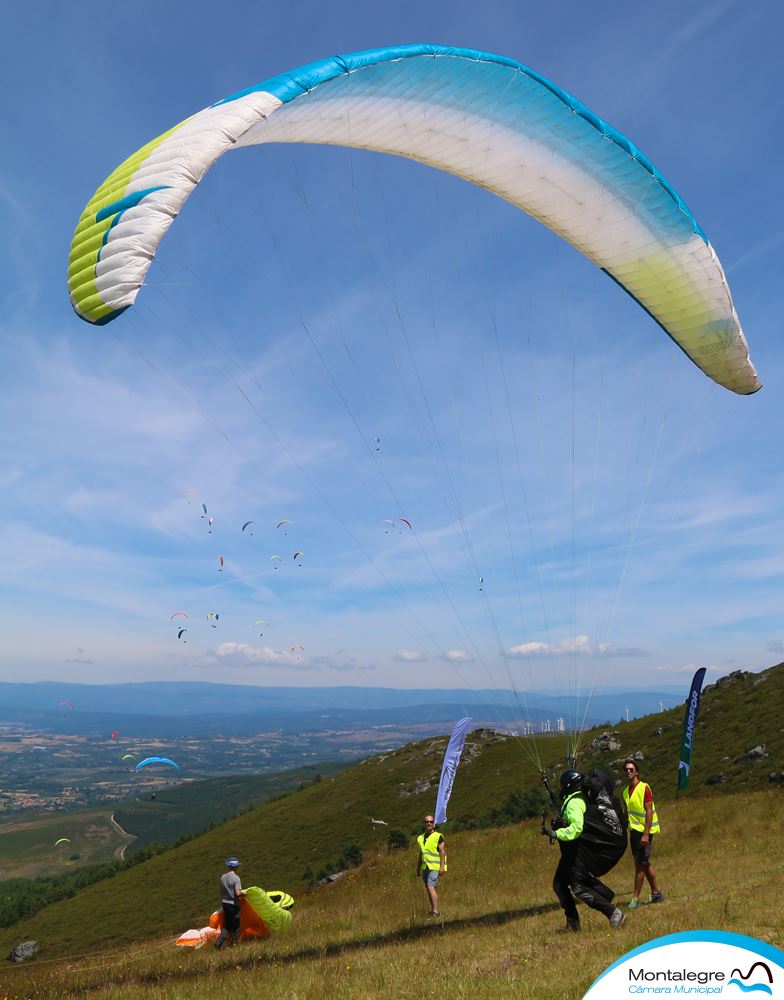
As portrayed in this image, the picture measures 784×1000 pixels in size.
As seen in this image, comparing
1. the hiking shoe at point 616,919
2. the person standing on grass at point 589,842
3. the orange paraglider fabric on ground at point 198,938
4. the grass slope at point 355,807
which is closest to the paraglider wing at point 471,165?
the person standing on grass at point 589,842

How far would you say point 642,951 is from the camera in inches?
186

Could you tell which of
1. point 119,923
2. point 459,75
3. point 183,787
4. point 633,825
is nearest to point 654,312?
point 459,75

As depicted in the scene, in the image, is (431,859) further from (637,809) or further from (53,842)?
(53,842)

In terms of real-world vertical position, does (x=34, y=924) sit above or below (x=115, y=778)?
above

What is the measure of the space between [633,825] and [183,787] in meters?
144

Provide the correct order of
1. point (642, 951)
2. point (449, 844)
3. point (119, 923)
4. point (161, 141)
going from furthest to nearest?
point (119, 923)
point (449, 844)
point (161, 141)
point (642, 951)

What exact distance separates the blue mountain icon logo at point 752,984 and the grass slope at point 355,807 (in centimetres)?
2401

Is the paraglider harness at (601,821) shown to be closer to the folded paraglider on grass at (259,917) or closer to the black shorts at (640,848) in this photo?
the black shorts at (640,848)

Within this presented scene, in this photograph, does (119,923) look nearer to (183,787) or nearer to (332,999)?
(332,999)

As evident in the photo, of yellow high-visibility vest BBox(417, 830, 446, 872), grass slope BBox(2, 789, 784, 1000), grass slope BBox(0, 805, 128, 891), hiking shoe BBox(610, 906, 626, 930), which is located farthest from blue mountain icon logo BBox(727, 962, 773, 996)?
grass slope BBox(0, 805, 128, 891)

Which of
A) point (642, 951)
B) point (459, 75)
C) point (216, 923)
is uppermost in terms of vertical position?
point (459, 75)

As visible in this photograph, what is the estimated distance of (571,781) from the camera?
9430 mm

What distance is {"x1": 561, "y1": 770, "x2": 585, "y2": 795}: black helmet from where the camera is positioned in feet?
30.7

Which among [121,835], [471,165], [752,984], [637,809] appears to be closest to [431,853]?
[637,809]
